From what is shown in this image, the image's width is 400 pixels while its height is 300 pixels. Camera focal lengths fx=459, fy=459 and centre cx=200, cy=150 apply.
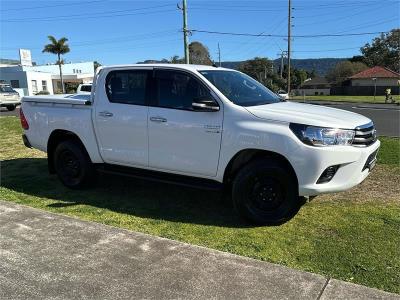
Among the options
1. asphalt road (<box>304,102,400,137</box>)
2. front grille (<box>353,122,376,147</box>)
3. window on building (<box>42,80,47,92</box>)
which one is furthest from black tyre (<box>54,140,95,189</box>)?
window on building (<box>42,80,47,92</box>)

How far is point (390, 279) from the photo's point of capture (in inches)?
151

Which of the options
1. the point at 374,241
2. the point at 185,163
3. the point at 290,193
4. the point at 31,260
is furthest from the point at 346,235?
the point at 31,260

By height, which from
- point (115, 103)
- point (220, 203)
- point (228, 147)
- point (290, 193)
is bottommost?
point (220, 203)

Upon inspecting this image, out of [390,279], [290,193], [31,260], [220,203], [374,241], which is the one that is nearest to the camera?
[390,279]

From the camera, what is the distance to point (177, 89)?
575 centimetres

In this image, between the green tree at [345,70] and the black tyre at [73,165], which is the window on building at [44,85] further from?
the green tree at [345,70]

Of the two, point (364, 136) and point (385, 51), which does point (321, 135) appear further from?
point (385, 51)

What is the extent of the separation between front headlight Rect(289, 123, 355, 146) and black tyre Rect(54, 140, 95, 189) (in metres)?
3.26

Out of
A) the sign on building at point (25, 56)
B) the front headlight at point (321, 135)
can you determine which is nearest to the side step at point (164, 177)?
the front headlight at point (321, 135)

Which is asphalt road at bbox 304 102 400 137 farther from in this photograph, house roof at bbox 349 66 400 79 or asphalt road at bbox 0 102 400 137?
house roof at bbox 349 66 400 79

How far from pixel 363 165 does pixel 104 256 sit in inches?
114

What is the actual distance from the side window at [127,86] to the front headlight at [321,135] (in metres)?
2.16

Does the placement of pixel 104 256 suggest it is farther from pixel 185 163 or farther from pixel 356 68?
pixel 356 68

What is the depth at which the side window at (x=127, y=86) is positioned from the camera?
6027mm
